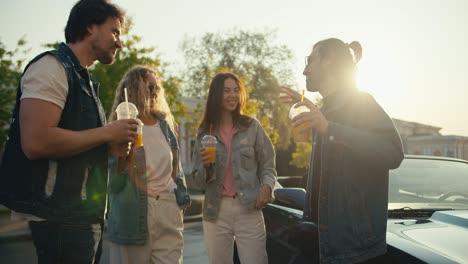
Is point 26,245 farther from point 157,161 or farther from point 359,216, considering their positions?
point 359,216

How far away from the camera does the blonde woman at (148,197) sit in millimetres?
3398

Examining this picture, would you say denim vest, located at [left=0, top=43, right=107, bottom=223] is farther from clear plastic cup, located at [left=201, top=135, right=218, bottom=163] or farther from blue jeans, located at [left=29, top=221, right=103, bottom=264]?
clear plastic cup, located at [left=201, top=135, right=218, bottom=163]

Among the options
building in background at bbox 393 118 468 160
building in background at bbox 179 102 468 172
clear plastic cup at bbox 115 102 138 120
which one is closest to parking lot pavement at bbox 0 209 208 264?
clear plastic cup at bbox 115 102 138 120

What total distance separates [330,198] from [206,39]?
3799 centimetres

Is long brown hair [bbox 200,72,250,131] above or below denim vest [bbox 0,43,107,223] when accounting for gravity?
above

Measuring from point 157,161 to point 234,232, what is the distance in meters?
0.86

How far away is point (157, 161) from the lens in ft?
11.6

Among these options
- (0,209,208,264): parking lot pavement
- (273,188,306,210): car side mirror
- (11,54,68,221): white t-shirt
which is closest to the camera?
(11,54,68,221): white t-shirt

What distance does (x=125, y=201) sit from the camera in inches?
134

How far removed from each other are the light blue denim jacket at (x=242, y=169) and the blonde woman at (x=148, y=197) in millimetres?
211

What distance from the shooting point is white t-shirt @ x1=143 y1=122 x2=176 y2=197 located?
3510 millimetres

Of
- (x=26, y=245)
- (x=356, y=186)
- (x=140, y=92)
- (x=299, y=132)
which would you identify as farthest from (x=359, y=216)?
(x=26, y=245)

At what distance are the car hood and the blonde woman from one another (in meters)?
1.63

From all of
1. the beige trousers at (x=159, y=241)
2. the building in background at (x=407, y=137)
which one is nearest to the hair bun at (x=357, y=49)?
the beige trousers at (x=159, y=241)
